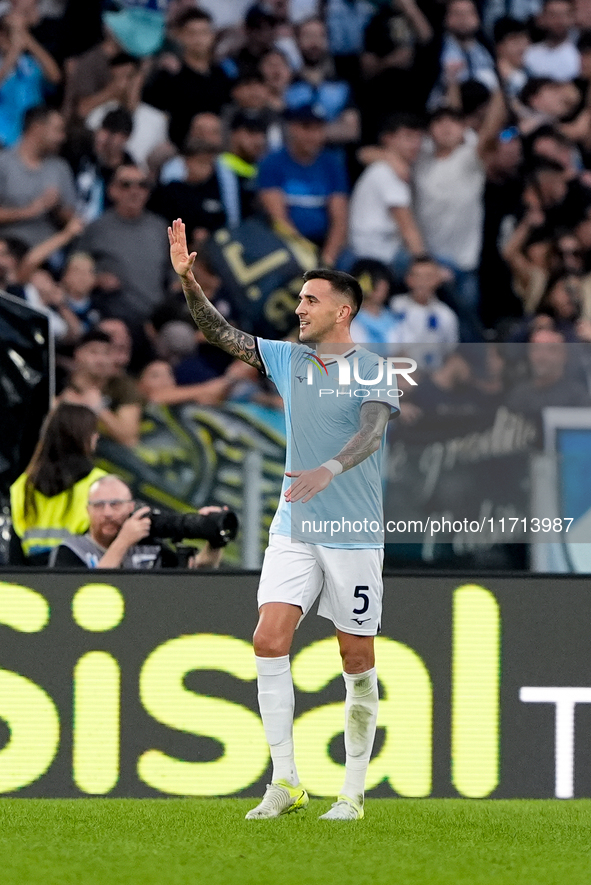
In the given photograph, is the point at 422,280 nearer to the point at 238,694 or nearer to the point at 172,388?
the point at 172,388

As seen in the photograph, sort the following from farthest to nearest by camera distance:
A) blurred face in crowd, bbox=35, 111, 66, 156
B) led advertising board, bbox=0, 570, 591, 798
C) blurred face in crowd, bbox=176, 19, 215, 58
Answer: blurred face in crowd, bbox=176, 19, 215, 58 → blurred face in crowd, bbox=35, 111, 66, 156 → led advertising board, bbox=0, 570, 591, 798

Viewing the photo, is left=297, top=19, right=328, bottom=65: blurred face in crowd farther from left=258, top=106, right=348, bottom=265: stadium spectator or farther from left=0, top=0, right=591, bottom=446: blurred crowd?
left=258, top=106, right=348, bottom=265: stadium spectator

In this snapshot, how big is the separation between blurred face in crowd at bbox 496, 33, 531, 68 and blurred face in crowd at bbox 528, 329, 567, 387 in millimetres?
2188

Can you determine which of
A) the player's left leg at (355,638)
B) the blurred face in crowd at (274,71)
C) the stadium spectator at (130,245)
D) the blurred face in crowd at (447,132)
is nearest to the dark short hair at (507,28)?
the blurred face in crowd at (447,132)

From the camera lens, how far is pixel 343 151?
8383mm

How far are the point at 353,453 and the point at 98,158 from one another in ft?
14.5

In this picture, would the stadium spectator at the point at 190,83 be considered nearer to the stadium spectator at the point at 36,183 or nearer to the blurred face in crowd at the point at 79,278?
the stadium spectator at the point at 36,183

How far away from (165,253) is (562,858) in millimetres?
4996

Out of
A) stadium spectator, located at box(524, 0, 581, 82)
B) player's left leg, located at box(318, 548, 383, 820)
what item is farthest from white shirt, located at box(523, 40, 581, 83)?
player's left leg, located at box(318, 548, 383, 820)

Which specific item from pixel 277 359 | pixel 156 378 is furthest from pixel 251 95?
pixel 277 359

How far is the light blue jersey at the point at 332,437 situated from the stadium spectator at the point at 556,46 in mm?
4874

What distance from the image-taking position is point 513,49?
28.5 feet

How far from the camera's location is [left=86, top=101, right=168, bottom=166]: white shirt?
818cm

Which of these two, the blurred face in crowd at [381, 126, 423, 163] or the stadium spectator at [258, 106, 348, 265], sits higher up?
the blurred face in crowd at [381, 126, 423, 163]
